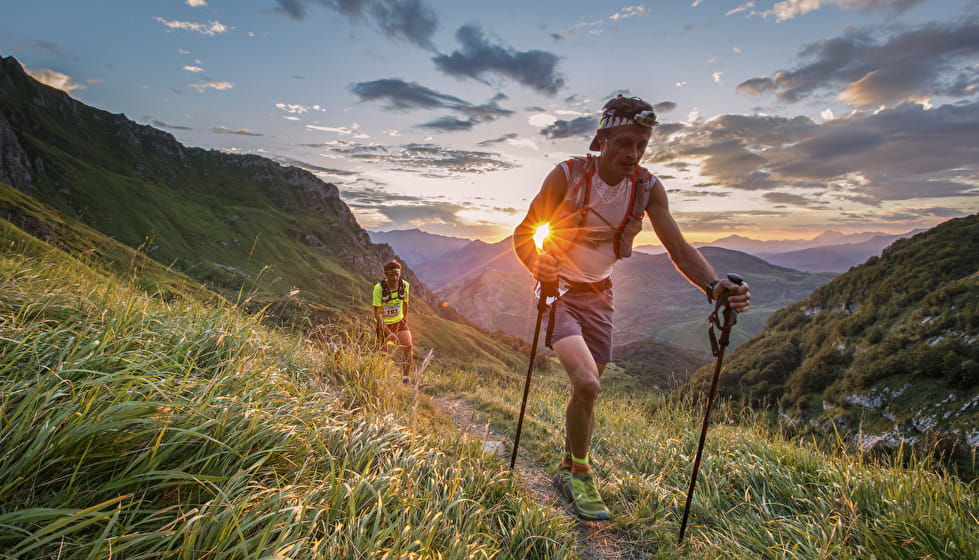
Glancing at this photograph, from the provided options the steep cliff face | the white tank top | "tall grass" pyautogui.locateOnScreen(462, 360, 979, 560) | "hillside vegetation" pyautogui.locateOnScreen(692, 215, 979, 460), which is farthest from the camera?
the steep cliff face

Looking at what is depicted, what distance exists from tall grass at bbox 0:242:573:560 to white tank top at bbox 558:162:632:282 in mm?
2126

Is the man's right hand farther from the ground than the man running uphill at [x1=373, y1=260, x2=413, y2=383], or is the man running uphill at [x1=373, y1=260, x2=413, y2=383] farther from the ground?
the man's right hand

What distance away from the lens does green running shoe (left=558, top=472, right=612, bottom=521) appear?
382 centimetres

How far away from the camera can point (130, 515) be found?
1.94 m

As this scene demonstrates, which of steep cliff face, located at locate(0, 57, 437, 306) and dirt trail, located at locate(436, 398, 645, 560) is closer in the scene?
dirt trail, located at locate(436, 398, 645, 560)

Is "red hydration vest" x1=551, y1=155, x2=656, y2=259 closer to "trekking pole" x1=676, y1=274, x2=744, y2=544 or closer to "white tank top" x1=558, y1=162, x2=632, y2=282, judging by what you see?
"white tank top" x1=558, y1=162, x2=632, y2=282

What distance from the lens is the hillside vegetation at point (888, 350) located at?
4788 cm

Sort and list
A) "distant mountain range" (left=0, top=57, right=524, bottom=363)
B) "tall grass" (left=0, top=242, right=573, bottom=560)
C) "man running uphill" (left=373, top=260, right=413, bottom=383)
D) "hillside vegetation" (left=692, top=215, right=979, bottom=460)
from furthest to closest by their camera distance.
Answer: "distant mountain range" (left=0, top=57, right=524, bottom=363), "hillside vegetation" (left=692, top=215, right=979, bottom=460), "man running uphill" (left=373, top=260, right=413, bottom=383), "tall grass" (left=0, top=242, right=573, bottom=560)

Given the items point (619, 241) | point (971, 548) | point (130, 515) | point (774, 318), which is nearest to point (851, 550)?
point (971, 548)

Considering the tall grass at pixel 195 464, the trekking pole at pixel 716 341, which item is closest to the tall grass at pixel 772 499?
the trekking pole at pixel 716 341

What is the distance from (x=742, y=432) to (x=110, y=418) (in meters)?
6.85

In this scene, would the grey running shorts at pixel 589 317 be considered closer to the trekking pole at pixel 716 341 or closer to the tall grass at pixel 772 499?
the trekking pole at pixel 716 341

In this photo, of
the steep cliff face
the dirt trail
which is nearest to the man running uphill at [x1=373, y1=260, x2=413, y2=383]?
the dirt trail

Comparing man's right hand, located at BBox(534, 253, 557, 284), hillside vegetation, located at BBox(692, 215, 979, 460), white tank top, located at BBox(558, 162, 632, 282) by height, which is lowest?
hillside vegetation, located at BBox(692, 215, 979, 460)
